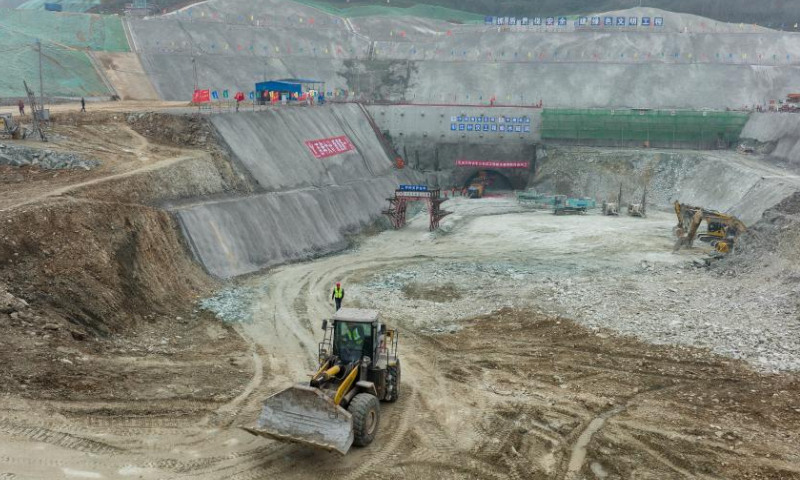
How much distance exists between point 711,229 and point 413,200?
19.7 m

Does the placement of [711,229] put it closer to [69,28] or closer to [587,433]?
[587,433]

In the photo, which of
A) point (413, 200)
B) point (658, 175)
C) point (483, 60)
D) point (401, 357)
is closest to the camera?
point (401, 357)

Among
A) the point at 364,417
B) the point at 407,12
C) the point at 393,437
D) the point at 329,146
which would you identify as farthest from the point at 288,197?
the point at 407,12

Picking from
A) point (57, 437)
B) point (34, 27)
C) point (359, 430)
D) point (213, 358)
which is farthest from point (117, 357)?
point (34, 27)

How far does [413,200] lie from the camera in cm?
4578

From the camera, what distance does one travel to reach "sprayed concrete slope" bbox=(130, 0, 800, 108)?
240ft

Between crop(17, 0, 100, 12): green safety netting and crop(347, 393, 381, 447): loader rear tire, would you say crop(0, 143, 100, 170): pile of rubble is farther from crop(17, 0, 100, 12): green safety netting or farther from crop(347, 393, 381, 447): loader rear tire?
crop(17, 0, 100, 12): green safety netting

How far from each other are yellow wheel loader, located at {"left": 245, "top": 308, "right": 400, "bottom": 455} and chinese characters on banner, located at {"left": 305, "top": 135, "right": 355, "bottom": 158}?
32.4 metres

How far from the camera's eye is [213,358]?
2114 cm

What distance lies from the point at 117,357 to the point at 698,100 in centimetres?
7093

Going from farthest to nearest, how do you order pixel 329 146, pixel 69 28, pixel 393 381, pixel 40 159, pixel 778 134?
pixel 69 28 → pixel 778 134 → pixel 329 146 → pixel 40 159 → pixel 393 381

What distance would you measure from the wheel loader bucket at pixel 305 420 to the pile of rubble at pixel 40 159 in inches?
921

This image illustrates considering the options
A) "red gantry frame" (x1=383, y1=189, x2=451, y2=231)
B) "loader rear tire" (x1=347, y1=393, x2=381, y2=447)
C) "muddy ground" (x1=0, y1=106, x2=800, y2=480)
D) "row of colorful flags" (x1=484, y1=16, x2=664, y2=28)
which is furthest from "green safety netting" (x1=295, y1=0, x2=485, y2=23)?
"loader rear tire" (x1=347, y1=393, x2=381, y2=447)

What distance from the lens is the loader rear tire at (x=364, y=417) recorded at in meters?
15.1
